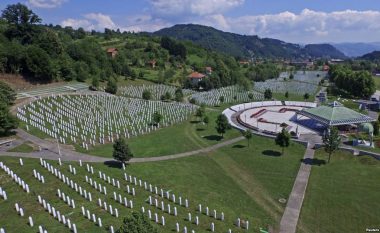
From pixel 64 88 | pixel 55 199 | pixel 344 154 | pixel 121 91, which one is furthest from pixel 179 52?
pixel 55 199

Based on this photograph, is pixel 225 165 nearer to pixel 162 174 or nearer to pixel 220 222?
pixel 162 174

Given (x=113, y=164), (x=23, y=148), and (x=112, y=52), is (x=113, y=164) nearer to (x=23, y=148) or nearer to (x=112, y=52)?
(x=23, y=148)

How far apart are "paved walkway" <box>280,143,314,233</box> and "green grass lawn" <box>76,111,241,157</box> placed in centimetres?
1590

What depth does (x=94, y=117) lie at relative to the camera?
61.1 meters

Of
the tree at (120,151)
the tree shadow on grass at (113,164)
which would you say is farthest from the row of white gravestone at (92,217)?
the tree shadow on grass at (113,164)

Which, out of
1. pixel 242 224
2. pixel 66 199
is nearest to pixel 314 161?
pixel 242 224

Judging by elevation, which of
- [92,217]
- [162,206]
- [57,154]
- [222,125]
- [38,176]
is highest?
[222,125]

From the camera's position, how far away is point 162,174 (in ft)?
130

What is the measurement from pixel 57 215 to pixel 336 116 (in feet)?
164

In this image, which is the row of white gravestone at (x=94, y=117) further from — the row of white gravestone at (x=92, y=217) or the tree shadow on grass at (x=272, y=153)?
the tree shadow on grass at (x=272, y=153)

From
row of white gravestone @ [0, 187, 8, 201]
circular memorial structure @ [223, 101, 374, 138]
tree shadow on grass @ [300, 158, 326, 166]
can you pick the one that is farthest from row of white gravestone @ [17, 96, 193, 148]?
tree shadow on grass @ [300, 158, 326, 166]

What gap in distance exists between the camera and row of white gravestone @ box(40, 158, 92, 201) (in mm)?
31906

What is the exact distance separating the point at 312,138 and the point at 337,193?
64.7 ft

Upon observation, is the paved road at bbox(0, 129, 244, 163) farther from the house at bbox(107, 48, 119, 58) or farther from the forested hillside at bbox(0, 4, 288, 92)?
the house at bbox(107, 48, 119, 58)
